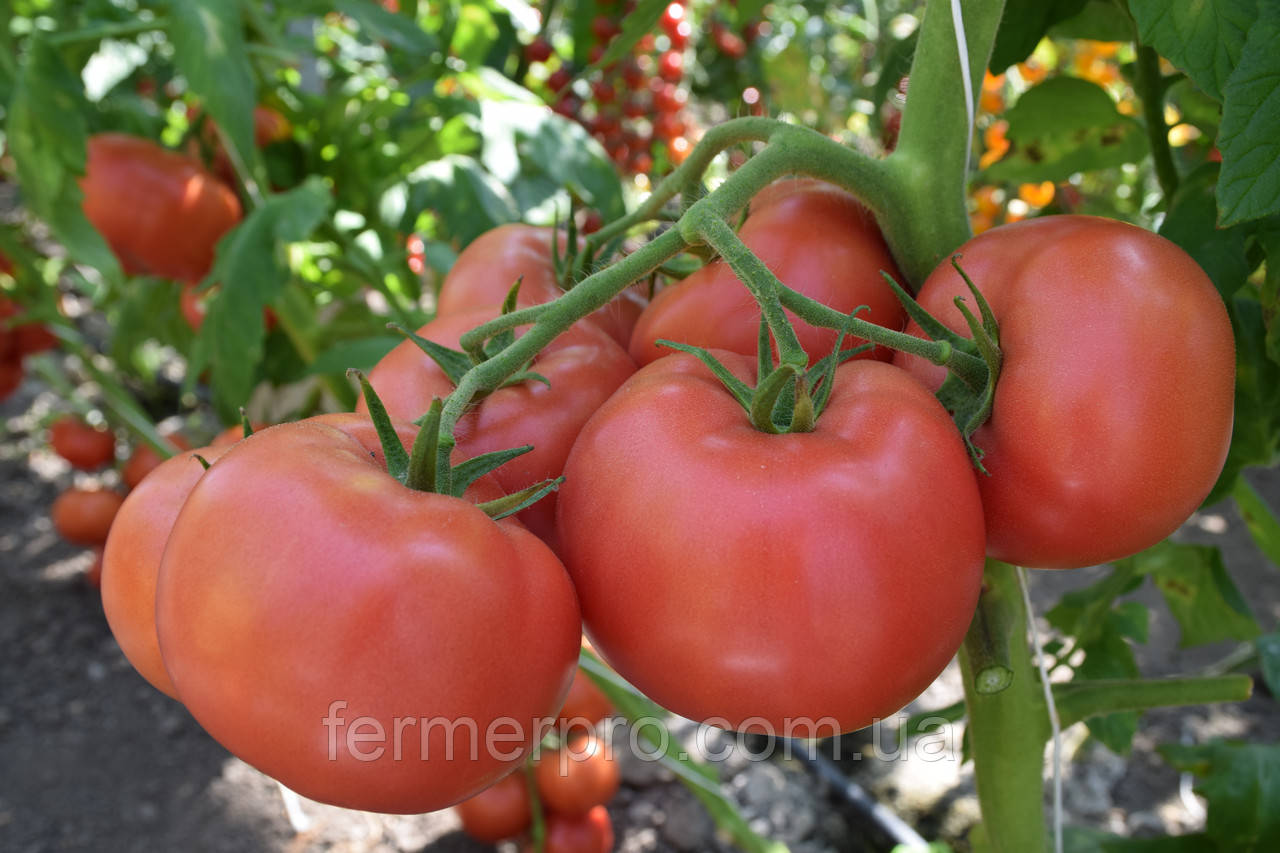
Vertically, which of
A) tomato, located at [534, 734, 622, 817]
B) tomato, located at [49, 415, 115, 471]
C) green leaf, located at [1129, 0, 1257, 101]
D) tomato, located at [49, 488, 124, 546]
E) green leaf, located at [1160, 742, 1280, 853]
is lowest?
tomato, located at [49, 488, 124, 546]

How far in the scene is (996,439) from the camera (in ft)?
1.40

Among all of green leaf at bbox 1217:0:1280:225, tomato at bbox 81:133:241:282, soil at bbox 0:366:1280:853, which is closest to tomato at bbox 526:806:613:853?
soil at bbox 0:366:1280:853

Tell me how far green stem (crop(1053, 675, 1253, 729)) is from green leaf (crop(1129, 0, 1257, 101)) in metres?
0.32

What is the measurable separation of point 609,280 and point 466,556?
5.0 inches

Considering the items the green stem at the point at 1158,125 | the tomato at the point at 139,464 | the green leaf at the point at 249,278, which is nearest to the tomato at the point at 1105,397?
the green stem at the point at 1158,125

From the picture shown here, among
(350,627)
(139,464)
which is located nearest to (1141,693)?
(350,627)

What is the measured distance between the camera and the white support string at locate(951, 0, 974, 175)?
454 mm

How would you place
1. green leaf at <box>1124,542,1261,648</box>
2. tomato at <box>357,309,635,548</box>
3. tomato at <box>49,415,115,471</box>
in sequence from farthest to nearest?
Answer: 1. tomato at <box>49,415,115,471</box>
2. green leaf at <box>1124,542,1261,648</box>
3. tomato at <box>357,309,635,548</box>

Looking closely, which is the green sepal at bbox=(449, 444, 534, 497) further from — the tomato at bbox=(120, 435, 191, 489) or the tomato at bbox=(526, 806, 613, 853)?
the tomato at bbox=(120, 435, 191, 489)

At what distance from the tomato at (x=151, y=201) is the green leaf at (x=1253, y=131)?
1.14m

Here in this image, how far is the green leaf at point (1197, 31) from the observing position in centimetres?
47

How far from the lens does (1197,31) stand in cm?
47

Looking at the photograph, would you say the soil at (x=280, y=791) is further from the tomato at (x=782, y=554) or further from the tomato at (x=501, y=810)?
the tomato at (x=782, y=554)

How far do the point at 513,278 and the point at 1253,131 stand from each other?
1.26 ft
